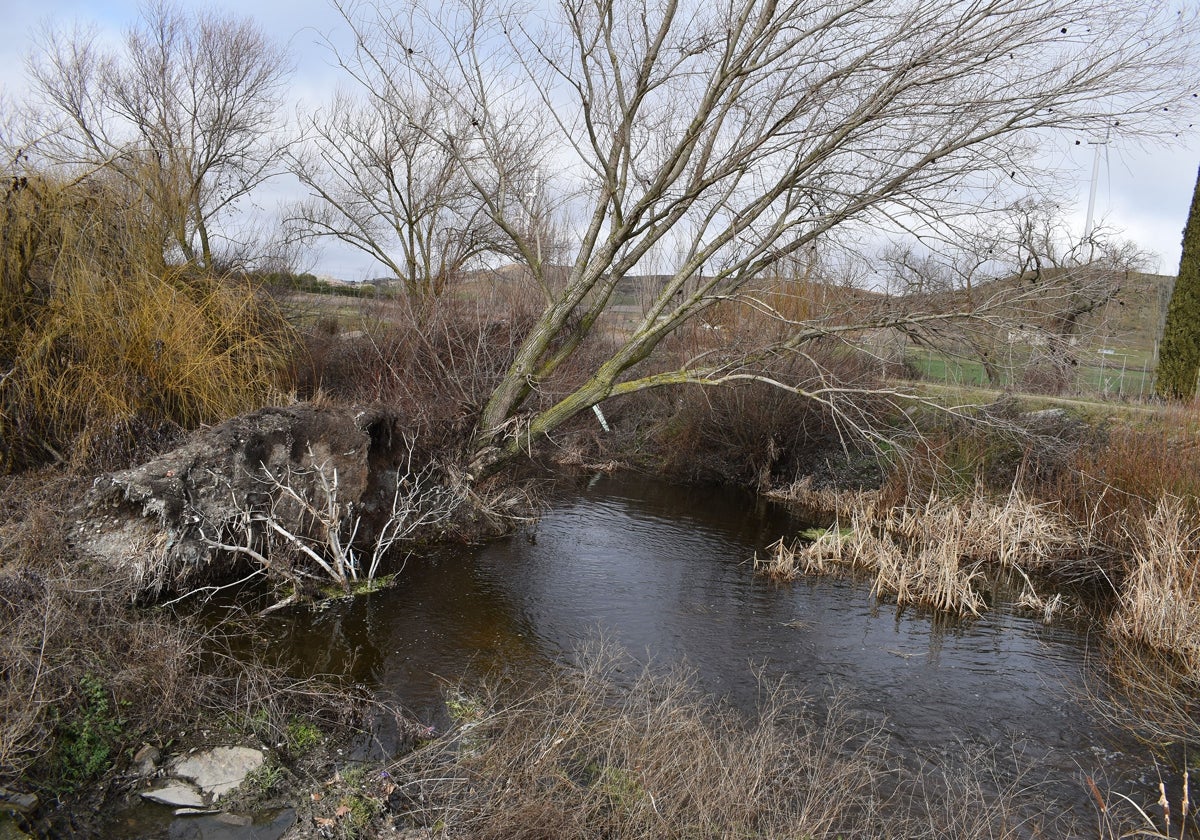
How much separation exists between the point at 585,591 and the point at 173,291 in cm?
594

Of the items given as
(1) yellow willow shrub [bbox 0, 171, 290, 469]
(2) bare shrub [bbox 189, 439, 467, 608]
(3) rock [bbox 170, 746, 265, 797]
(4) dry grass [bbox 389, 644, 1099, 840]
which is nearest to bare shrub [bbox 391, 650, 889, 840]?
(4) dry grass [bbox 389, 644, 1099, 840]

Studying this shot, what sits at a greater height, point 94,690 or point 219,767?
point 94,690

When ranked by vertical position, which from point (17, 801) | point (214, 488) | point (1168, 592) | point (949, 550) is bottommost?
point (17, 801)

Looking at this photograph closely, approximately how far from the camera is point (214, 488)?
7.73 metres

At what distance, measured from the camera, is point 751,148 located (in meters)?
9.65

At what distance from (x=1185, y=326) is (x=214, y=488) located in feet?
60.5

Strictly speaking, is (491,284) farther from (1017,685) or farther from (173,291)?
(1017,685)

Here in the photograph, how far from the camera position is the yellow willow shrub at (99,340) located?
836 centimetres

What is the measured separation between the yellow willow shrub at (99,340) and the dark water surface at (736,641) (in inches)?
129

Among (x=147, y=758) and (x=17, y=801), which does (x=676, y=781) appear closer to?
(x=147, y=758)

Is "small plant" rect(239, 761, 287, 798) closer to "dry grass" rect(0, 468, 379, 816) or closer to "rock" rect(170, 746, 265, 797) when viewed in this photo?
"rock" rect(170, 746, 265, 797)

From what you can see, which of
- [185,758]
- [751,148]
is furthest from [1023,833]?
[751,148]

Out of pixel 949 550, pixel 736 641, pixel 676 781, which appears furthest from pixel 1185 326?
pixel 676 781

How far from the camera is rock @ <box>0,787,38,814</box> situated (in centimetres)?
373
